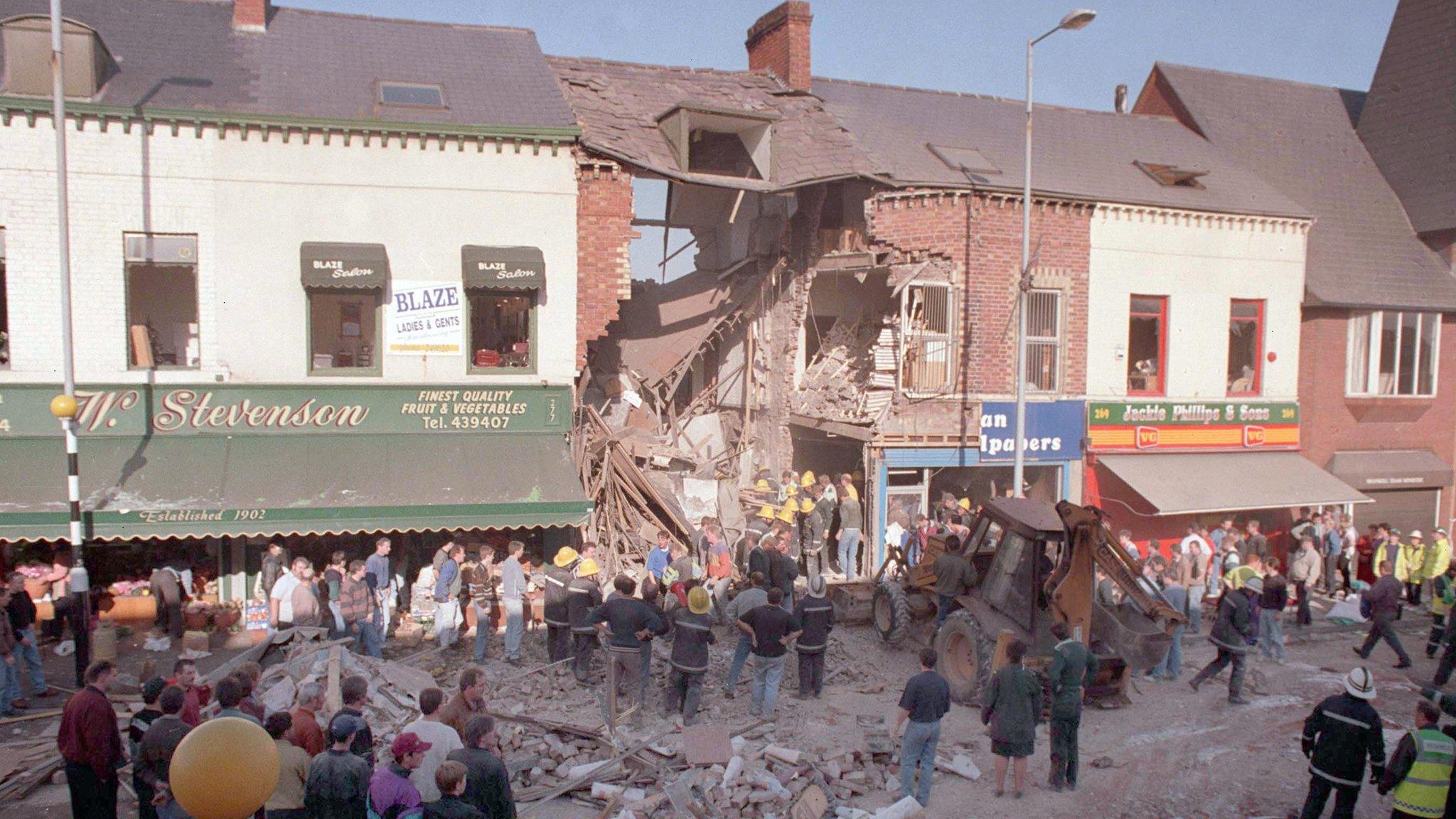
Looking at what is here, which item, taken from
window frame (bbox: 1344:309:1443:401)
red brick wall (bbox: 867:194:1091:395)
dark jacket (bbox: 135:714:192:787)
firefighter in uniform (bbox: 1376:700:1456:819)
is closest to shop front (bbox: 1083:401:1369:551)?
red brick wall (bbox: 867:194:1091:395)

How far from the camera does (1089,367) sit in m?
18.8

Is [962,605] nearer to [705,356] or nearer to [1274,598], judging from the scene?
[1274,598]

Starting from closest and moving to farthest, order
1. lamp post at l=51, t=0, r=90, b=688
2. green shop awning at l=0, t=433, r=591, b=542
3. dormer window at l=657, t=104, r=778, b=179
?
lamp post at l=51, t=0, r=90, b=688
green shop awning at l=0, t=433, r=591, b=542
dormer window at l=657, t=104, r=778, b=179

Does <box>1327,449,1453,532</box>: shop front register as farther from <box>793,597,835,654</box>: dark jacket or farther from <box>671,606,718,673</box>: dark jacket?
<box>671,606,718,673</box>: dark jacket

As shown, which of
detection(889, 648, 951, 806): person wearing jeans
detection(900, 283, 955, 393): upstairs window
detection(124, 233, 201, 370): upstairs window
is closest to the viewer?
detection(889, 648, 951, 806): person wearing jeans

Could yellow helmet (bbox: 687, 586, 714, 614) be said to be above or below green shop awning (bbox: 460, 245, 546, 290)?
below

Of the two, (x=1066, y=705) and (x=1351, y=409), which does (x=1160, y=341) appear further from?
(x=1066, y=705)

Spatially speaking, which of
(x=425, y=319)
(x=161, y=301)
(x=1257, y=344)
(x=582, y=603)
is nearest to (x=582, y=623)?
(x=582, y=603)

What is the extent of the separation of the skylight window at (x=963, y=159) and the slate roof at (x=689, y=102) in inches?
76.2

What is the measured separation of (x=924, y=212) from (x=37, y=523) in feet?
47.7

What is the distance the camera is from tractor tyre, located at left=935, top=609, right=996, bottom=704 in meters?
11.0

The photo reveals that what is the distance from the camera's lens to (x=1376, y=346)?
2039cm

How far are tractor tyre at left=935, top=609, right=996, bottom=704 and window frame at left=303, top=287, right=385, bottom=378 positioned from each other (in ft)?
29.4

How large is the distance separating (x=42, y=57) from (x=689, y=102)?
9.38m
